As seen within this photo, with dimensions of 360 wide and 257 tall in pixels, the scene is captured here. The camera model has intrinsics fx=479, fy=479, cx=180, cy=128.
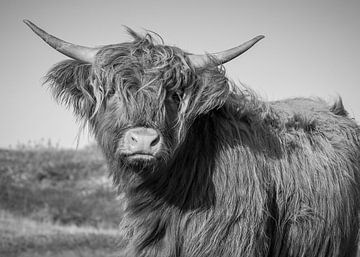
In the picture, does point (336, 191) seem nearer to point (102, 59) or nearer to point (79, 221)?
point (102, 59)

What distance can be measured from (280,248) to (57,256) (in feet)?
19.8

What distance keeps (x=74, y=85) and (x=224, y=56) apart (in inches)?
56.9

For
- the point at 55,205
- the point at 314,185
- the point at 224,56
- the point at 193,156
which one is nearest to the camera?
the point at 193,156

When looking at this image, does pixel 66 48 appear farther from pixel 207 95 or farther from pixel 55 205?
pixel 55 205

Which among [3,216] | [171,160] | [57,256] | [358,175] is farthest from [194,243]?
[3,216]

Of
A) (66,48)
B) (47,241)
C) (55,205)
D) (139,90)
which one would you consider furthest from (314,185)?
(55,205)

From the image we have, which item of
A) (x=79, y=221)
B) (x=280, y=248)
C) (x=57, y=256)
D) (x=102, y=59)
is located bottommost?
(x=79, y=221)

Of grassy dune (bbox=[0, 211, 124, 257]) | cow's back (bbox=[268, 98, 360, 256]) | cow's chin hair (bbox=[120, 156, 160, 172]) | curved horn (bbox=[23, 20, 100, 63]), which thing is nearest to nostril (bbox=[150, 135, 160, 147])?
cow's chin hair (bbox=[120, 156, 160, 172])

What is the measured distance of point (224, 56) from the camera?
14.7ft

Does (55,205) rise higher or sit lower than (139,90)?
lower

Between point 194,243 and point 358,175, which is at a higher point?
point 358,175

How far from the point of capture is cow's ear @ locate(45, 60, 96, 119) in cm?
446

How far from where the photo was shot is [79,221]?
1683 cm

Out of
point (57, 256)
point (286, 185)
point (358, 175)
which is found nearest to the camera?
point (286, 185)
